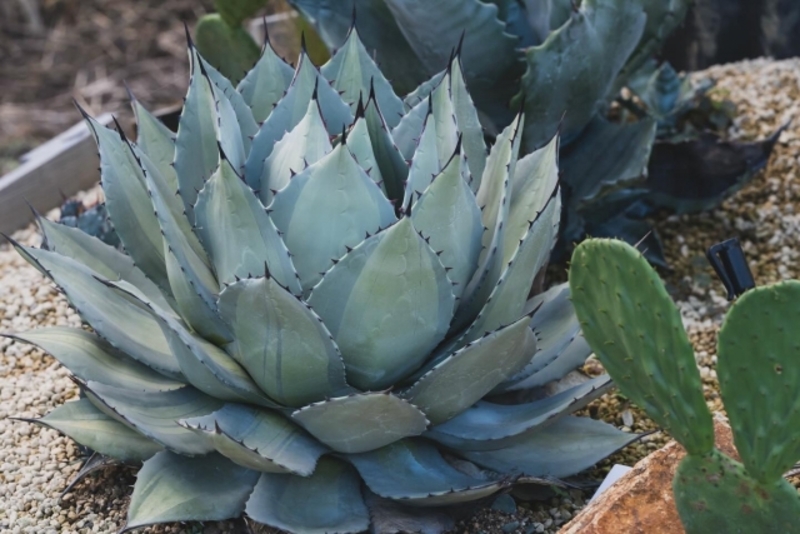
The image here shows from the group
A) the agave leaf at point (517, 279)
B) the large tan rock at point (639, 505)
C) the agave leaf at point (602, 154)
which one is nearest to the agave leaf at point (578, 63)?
the agave leaf at point (602, 154)

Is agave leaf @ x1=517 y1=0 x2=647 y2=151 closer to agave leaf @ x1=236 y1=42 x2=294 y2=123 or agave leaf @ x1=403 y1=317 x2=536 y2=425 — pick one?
agave leaf @ x1=236 y1=42 x2=294 y2=123

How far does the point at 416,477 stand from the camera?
1378 millimetres

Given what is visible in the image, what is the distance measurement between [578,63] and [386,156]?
0.63 m

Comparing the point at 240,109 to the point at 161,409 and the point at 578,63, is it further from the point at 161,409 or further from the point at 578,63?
the point at 578,63

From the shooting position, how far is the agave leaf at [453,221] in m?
1.33

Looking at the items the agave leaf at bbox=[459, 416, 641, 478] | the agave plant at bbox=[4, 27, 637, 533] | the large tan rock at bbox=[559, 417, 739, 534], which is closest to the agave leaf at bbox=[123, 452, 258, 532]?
the agave plant at bbox=[4, 27, 637, 533]

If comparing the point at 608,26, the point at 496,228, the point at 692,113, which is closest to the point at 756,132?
the point at 692,113

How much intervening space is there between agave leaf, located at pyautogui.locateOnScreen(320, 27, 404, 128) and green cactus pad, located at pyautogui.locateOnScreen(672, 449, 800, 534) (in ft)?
2.60

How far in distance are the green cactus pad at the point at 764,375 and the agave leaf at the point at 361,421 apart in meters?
0.44

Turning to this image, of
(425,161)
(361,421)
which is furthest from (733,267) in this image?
(361,421)

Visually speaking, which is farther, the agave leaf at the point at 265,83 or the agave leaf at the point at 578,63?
the agave leaf at the point at 578,63

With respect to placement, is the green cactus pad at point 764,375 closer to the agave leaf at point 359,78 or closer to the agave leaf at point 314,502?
the agave leaf at point 314,502

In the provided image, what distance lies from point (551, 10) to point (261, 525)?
1.18 metres

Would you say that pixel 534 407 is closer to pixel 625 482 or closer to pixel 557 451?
pixel 557 451
